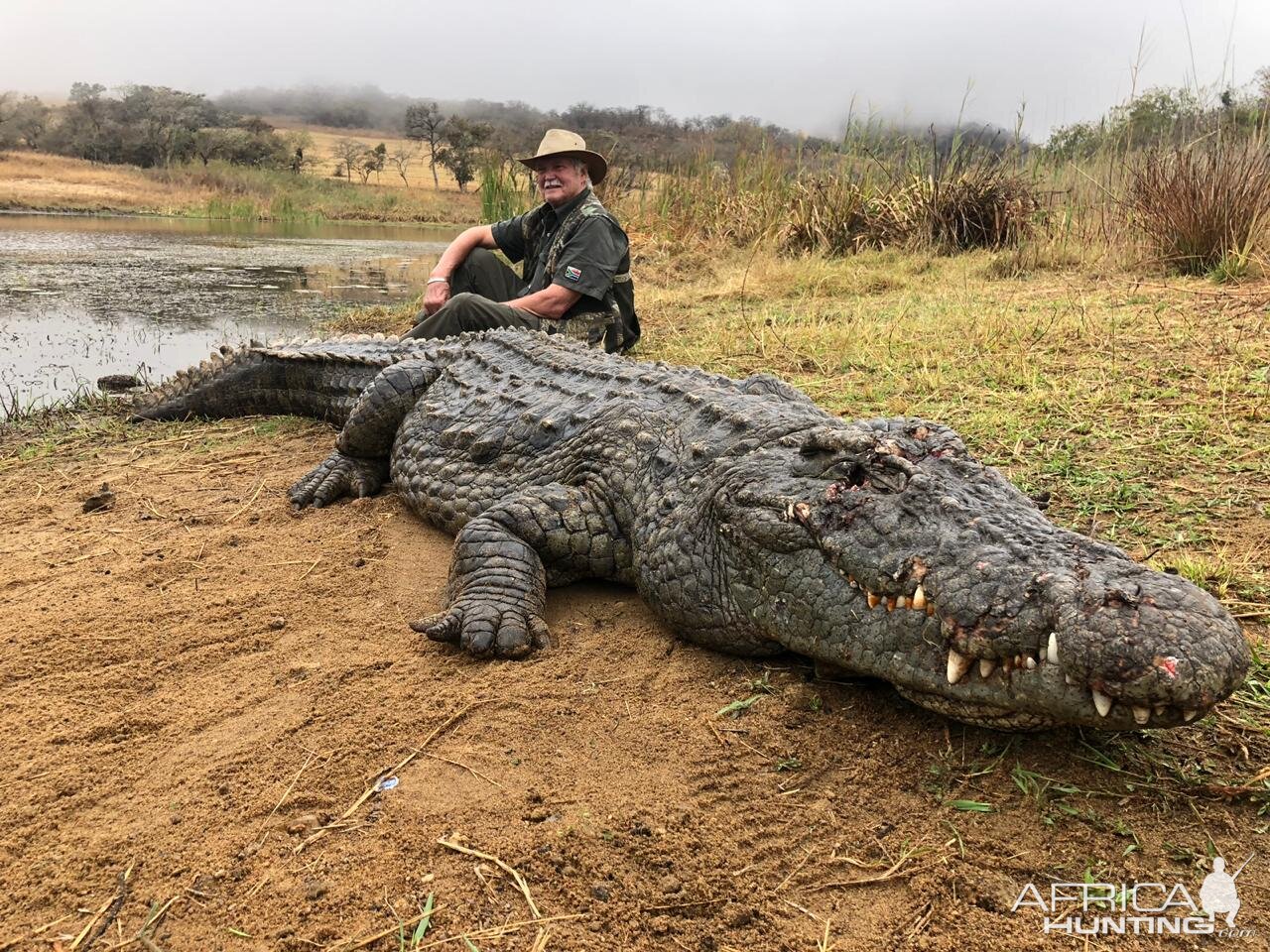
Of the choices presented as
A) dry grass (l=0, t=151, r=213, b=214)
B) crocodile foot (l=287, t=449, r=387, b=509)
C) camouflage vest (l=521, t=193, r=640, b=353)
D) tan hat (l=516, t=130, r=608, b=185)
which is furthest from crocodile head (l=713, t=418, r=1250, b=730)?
dry grass (l=0, t=151, r=213, b=214)

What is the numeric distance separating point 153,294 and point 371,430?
9.16m

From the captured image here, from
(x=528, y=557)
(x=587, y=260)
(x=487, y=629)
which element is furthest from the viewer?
(x=587, y=260)

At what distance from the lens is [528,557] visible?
2.92m

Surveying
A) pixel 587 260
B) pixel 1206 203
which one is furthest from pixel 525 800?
pixel 1206 203

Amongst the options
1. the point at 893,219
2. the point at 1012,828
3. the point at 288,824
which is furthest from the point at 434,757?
the point at 893,219

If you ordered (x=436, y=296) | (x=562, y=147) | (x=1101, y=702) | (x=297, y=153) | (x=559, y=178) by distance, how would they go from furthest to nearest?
(x=297, y=153) < (x=436, y=296) < (x=559, y=178) < (x=562, y=147) < (x=1101, y=702)

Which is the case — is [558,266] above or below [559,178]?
below

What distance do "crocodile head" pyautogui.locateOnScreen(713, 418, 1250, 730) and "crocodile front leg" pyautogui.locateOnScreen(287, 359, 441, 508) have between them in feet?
7.70

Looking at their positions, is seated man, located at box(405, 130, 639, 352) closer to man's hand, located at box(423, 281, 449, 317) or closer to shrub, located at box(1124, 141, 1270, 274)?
man's hand, located at box(423, 281, 449, 317)

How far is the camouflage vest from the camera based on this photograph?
6414 mm

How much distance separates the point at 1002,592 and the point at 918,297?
267 inches

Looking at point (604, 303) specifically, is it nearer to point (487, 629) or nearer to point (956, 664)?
point (487, 629)

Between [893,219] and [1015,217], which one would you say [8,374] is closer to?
[893,219]

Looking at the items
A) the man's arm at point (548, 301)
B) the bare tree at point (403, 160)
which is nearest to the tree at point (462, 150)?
the bare tree at point (403, 160)
